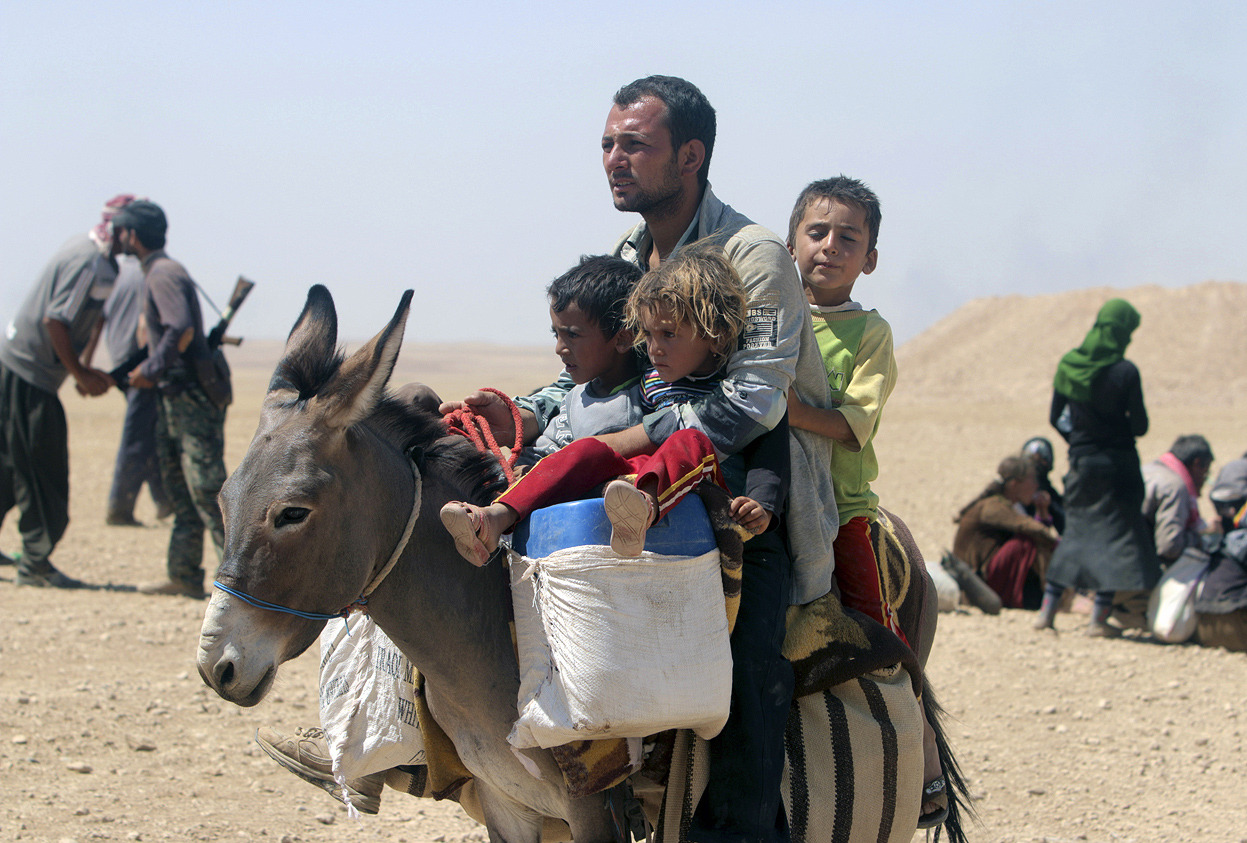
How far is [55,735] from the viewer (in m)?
5.64

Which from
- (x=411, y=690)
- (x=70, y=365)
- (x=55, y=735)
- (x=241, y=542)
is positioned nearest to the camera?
(x=241, y=542)

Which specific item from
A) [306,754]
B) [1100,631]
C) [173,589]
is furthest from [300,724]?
[1100,631]

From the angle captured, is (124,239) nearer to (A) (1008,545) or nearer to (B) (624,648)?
(B) (624,648)

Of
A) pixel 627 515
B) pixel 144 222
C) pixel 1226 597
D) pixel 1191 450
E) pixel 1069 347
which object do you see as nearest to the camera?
pixel 627 515

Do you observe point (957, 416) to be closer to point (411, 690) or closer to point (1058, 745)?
point (1058, 745)

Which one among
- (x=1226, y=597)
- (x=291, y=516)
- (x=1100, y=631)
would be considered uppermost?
(x=291, y=516)

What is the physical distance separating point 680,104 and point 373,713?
6.74 feet

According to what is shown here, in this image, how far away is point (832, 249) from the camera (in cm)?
357

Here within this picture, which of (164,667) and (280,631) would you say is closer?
(280,631)

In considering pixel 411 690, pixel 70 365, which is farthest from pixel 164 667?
pixel 411 690

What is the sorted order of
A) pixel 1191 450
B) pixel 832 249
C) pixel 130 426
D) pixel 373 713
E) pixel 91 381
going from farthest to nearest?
pixel 130 426 → pixel 1191 450 → pixel 91 381 → pixel 832 249 → pixel 373 713

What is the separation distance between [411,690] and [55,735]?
331cm

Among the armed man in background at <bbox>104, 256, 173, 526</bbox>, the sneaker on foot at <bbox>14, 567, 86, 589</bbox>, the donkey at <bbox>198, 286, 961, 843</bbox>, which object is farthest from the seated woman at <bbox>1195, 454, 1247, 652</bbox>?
the armed man in background at <bbox>104, 256, 173, 526</bbox>

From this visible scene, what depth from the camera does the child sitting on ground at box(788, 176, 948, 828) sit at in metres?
3.26
